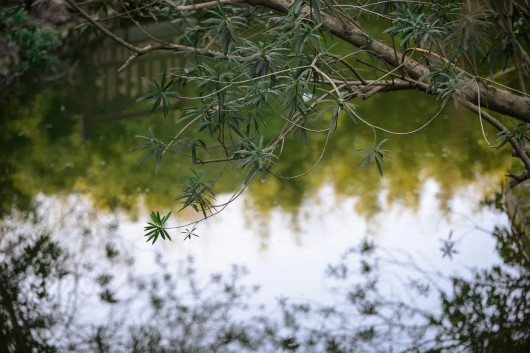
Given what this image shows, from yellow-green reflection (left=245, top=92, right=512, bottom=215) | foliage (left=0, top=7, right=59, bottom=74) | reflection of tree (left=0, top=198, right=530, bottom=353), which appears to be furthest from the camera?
foliage (left=0, top=7, right=59, bottom=74)

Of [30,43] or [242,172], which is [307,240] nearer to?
[242,172]

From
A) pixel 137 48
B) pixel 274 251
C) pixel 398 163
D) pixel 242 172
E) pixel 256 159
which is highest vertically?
pixel 242 172

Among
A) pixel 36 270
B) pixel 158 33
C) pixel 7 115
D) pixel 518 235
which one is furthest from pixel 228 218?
pixel 158 33

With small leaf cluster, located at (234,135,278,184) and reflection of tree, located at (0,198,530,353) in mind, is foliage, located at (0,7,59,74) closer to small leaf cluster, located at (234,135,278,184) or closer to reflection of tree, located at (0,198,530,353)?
reflection of tree, located at (0,198,530,353)

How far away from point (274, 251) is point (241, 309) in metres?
1.04

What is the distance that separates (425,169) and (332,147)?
3.72 feet

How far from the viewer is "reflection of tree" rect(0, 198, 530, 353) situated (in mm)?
5363

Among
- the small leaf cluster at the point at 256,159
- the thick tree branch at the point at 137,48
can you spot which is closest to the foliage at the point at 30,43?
the thick tree branch at the point at 137,48

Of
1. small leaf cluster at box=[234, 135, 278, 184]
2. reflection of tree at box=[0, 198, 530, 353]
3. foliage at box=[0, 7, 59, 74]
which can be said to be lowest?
small leaf cluster at box=[234, 135, 278, 184]

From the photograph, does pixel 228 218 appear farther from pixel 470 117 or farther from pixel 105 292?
pixel 470 117

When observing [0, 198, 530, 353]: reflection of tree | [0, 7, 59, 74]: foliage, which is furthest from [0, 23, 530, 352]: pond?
[0, 7, 59, 74]: foliage

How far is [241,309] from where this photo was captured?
19.2ft

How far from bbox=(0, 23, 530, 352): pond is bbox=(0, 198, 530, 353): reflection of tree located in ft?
0.04

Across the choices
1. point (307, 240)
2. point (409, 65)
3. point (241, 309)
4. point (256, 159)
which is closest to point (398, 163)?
point (307, 240)
